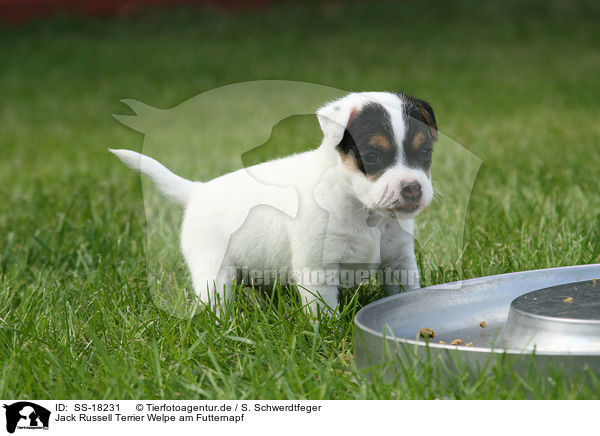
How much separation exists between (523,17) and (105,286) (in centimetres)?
1145

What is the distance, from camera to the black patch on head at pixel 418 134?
224cm

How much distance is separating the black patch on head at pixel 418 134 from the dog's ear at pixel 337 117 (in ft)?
0.57

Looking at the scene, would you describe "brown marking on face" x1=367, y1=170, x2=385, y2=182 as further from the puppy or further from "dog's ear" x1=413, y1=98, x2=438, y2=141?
"dog's ear" x1=413, y1=98, x2=438, y2=141

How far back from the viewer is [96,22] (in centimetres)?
1455

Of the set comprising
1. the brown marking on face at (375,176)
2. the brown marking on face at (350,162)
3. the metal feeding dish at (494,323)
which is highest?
the brown marking on face at (350,162)

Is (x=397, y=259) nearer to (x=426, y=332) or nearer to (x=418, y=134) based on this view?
(x=426, y=332)

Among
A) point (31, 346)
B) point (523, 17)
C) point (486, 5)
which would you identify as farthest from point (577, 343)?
point (486, 5)

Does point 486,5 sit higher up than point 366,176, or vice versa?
point 486,5

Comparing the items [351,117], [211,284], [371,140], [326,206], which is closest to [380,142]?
[371,140]

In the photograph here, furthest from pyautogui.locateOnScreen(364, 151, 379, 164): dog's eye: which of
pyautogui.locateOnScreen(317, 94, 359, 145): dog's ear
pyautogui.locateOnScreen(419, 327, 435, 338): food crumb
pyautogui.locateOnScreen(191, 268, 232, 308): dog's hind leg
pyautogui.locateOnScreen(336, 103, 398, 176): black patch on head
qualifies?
pyautogui.locateOnScreen(191, 268, 232, 308): dog's hind leg

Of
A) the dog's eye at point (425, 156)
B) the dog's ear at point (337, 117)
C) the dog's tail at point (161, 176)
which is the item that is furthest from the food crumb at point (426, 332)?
the dog's tail at point (161, 176)
